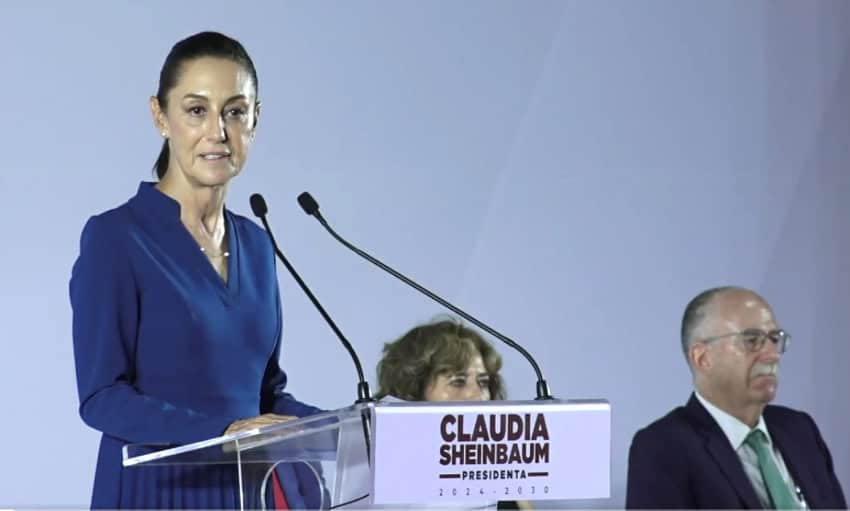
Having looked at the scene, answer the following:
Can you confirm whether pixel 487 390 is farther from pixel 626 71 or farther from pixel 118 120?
pixel 626 71

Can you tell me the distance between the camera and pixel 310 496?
203 centimetres

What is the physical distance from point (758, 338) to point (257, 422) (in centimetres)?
127

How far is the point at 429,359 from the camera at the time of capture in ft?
10.4

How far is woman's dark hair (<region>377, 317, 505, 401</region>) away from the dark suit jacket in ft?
1.93

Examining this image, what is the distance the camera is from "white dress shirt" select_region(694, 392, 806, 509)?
8.46 feet

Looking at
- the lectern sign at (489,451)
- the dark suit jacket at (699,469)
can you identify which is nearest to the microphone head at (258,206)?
the lectern sign at (489,451)

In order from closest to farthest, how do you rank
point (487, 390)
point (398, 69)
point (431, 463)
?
point (431, 463)
point (487, 390)
point (398, 69)

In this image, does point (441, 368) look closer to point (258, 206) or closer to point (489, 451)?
point (258, 206)

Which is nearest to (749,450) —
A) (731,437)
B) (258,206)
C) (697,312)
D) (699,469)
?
(731,437)

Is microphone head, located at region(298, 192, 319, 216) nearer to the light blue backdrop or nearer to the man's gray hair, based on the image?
the man's gray hair

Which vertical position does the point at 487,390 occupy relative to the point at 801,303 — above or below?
below

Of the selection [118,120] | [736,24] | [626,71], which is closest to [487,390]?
[118,120]

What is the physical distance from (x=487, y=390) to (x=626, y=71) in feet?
5.38

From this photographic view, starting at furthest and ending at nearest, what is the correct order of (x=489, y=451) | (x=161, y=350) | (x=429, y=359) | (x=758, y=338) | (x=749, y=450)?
(x=429, y=359) → (x=758, y=338) → (x=749, y=450) → (x=161, y=350) → (x=489, y=451)
